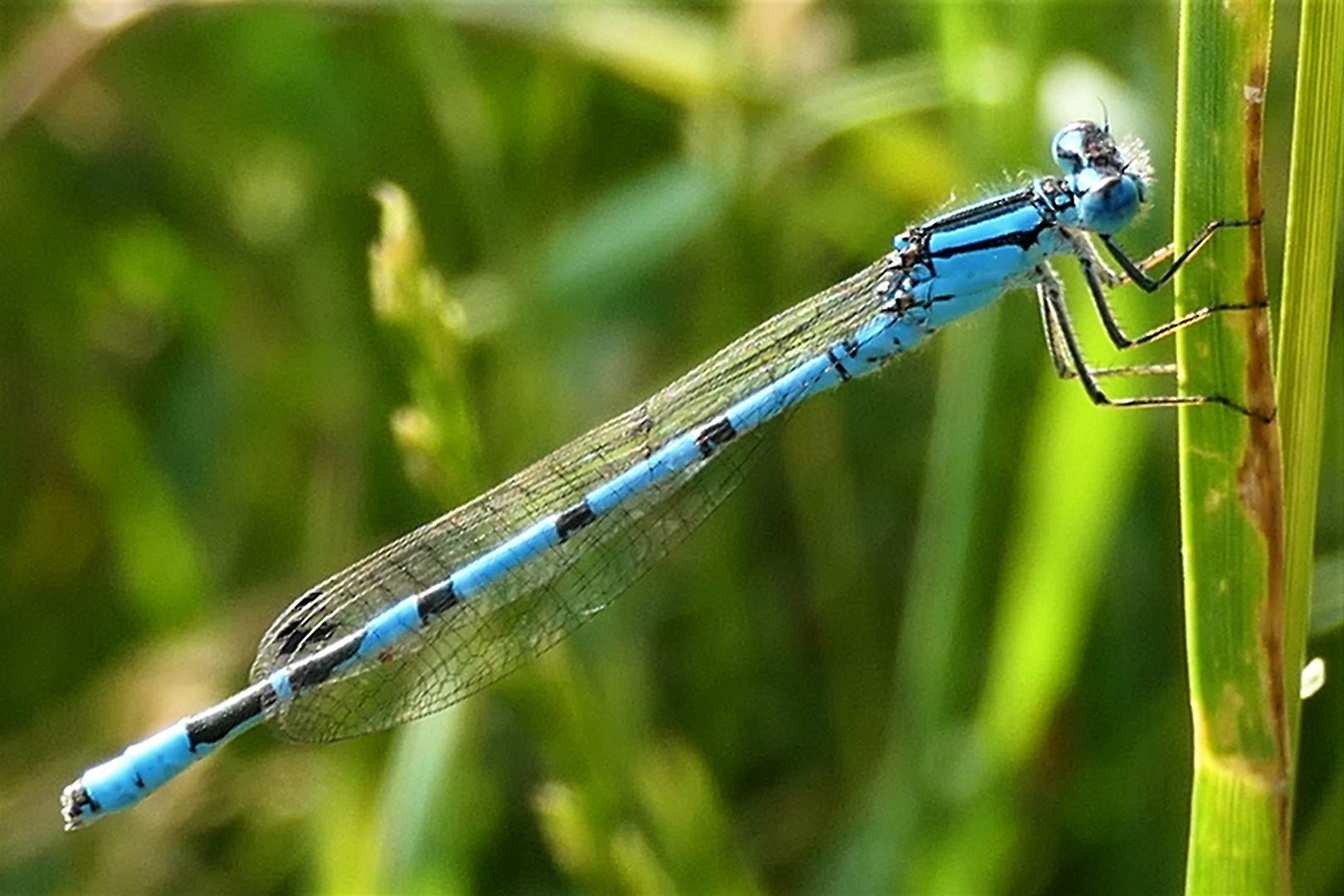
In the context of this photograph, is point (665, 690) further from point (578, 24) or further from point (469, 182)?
point (578, 24)

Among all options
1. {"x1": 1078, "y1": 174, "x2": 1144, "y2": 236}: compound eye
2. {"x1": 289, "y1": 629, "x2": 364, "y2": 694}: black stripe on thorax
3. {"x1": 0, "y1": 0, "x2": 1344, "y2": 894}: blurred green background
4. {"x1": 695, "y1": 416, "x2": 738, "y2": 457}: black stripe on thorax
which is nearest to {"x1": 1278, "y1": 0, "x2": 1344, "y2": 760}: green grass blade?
{"x1": 1078, "y1": 174, "x2": 1144, "y2": 236}: compound eye

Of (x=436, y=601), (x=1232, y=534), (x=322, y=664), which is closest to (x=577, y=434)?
(x=436, y=601)

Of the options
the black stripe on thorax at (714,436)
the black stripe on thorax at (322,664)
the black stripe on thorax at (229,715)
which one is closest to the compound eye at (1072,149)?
the black stripe on thorax at (714,436)

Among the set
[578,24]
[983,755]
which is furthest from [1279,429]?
[578,24]

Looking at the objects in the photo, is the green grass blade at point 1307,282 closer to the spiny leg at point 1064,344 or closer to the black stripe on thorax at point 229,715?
the spiny leg at point 1064,344

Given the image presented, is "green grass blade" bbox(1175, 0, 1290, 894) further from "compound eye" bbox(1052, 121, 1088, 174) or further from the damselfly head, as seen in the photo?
"compound eye" bbox(1052, 121, 1088, 174)
